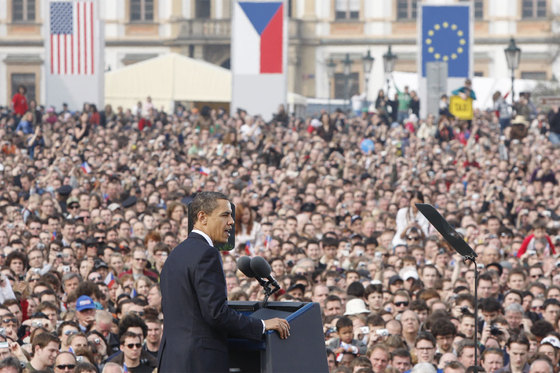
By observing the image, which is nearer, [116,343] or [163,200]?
[116,343]

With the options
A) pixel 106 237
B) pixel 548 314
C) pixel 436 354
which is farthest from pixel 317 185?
pixel 436 354

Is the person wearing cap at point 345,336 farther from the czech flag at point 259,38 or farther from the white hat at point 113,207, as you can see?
the czech flag at point 259,38

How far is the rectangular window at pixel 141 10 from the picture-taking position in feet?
223

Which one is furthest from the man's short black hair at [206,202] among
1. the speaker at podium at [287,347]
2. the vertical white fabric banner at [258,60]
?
the vertical white fabric banner at [258,60]

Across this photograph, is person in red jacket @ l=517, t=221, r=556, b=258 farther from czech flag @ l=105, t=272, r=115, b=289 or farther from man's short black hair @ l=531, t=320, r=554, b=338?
czech flag @ l=105, t=272, r=115, b=289

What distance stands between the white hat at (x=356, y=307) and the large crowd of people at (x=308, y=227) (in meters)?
0.03

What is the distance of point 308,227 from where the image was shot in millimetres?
18047

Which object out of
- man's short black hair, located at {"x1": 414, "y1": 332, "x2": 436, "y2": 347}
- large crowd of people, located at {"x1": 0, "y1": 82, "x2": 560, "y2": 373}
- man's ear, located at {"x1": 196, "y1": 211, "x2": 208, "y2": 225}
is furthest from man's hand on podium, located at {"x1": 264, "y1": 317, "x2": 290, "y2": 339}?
man's short black hair, located at {"x1": 414, "y1": 332, "x2": 436, "y2": 347}

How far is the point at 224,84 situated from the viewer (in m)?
44.2

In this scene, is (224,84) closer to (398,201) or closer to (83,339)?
(398,201)

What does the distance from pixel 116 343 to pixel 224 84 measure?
33.5 meters

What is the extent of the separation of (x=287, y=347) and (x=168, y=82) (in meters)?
38.6

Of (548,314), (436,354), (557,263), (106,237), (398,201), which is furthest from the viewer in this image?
(398,201)

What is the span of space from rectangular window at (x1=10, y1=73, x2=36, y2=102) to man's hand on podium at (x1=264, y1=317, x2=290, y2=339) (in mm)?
63042
